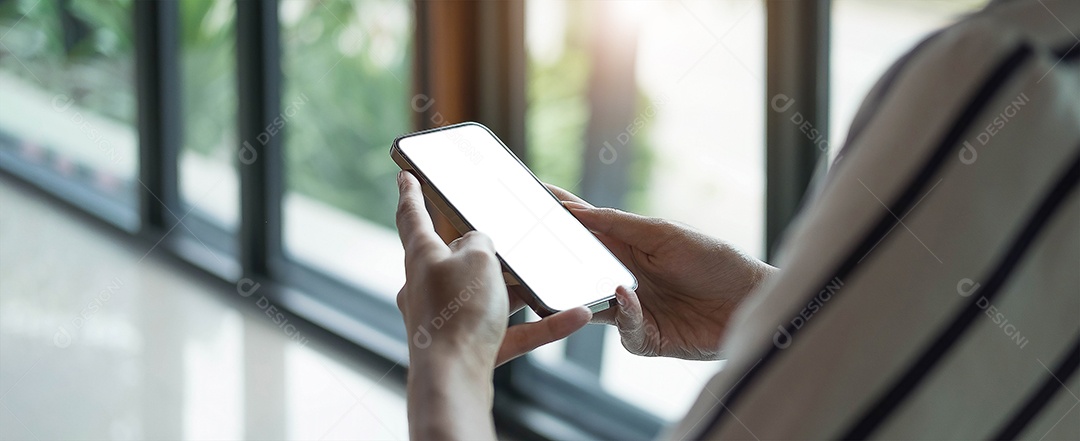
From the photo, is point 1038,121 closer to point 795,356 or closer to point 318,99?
point 795,356

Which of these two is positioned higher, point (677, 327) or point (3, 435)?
point (677, 327)

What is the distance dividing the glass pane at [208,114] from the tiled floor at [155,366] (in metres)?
0.22

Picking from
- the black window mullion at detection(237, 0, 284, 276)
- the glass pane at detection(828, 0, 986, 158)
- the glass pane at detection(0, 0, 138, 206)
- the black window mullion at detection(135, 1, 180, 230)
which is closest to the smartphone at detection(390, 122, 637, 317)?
the glass pane at detection(828, 0, 986, 158)

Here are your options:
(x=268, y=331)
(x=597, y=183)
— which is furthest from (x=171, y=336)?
(x=597, y=183)

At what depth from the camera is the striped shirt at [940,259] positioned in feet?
1.14

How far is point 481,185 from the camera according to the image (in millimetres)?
1005

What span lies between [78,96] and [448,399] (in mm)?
2964

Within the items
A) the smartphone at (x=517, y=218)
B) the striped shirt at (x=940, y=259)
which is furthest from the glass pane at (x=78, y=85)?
the striped shirt at (x=940, y=259)

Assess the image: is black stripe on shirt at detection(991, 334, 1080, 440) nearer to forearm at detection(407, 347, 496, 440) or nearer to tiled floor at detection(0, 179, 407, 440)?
forearm at detection(407, 347, 496, 440)

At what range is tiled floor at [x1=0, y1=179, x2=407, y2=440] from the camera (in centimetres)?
187

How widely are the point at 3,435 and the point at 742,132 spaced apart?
1.41m

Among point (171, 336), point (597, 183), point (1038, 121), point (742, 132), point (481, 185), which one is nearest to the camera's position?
point (1038, 121)

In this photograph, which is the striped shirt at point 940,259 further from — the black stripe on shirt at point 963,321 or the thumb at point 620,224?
the thumb at point 620,224

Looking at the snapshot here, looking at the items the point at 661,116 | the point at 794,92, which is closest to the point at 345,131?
the point at 661,116
